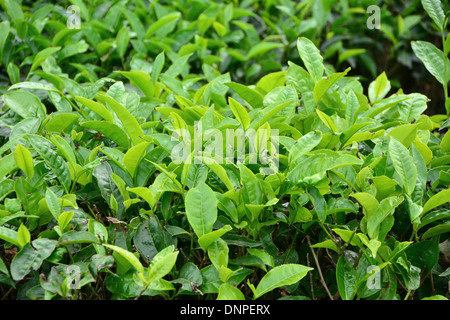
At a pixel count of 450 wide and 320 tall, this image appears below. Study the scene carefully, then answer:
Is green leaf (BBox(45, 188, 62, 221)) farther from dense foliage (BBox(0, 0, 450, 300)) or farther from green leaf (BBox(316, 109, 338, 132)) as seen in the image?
green leaf (BBox(316, 109, 338, 132))

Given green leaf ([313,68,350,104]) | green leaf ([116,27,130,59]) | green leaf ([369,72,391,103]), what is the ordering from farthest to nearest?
green leaf ([116,27,130,59]), green leaf ([369,72,391,103]), green leaf ([313,68,350,104])

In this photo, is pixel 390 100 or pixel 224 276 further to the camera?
pixel 390 100

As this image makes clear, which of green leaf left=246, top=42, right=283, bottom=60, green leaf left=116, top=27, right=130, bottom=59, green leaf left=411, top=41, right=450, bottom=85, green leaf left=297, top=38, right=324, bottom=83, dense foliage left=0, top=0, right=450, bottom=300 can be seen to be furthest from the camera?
green leaf left=246, top=42, right=283, bottom=60

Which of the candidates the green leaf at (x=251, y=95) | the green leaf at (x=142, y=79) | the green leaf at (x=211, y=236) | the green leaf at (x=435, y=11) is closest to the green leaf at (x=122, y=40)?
the green leaf at (x=142, y=79)

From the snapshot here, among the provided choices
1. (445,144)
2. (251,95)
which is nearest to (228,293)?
(251,95)

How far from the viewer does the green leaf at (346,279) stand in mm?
1437

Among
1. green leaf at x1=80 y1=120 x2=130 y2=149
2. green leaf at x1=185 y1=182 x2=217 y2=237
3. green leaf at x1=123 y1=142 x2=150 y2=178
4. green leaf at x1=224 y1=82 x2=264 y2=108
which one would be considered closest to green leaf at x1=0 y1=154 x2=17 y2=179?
green leaf at x1=80 y1=120 x2=130 y2=149

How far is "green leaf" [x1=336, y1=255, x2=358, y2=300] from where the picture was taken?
1437 mm

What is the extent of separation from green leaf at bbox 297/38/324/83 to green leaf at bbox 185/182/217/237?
2.46 ft

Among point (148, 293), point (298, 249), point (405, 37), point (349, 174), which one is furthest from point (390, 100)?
point (405, 37)

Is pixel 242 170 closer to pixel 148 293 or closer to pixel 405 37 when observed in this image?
pixel 148 293

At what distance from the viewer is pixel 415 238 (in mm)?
1651

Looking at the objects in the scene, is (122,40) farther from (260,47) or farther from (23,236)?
(23,236)

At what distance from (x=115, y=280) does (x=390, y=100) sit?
50.0 inches
